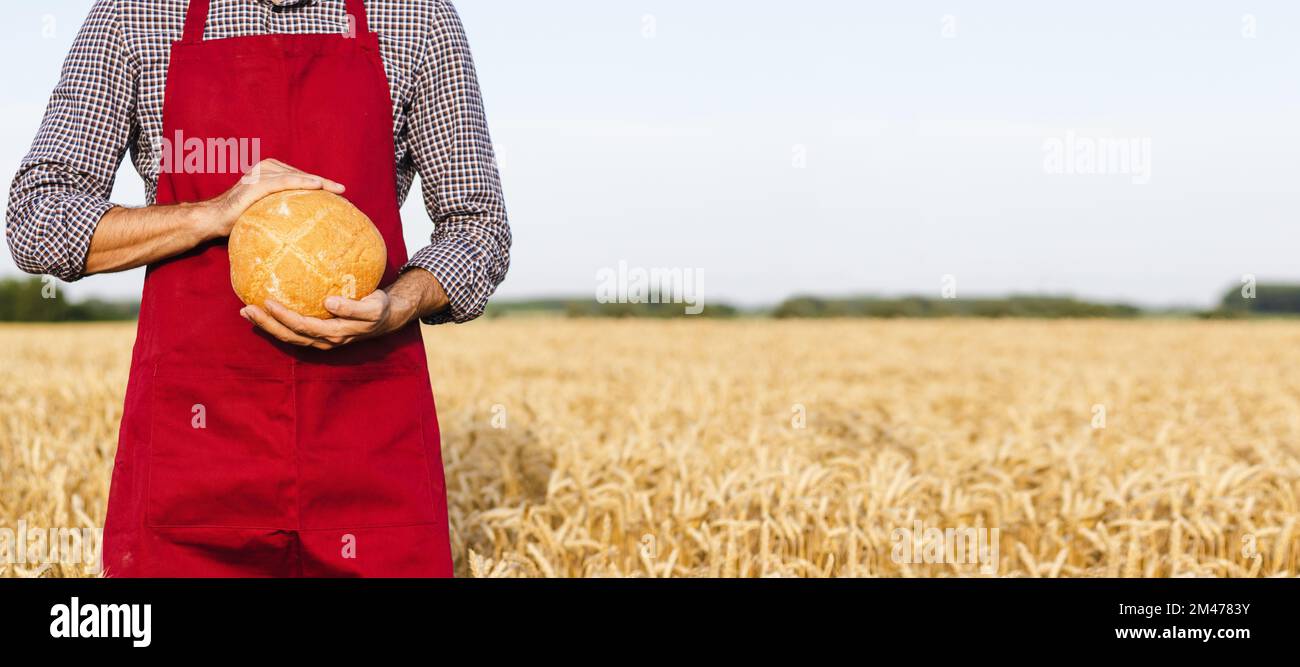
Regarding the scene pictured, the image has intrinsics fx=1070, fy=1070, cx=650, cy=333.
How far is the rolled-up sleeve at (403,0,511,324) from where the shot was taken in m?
2.94

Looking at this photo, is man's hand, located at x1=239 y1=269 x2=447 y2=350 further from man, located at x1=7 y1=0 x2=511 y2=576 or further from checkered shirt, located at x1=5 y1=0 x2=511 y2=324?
checkered shirt, located at x1=5 y1=0 x2=511 y2=324

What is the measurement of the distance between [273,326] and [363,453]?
0.45m

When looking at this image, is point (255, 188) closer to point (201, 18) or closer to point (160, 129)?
point (160, 129)

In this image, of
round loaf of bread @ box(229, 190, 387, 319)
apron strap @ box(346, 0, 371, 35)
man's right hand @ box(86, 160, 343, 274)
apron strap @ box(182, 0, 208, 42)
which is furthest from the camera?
apron strap @ box(346, 0, 371, 35)

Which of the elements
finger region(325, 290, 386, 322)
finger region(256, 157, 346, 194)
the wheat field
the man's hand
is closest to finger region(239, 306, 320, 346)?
the man's hand

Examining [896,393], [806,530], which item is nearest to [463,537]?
[806,530]

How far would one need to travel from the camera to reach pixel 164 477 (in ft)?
8.95

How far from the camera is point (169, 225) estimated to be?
103 inches

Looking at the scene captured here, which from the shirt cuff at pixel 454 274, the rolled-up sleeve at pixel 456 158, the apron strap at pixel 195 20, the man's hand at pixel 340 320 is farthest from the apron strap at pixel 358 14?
the man's hand at pixel 340 320

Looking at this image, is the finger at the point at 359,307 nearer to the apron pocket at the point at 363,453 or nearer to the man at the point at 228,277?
the man at the point at 228,277

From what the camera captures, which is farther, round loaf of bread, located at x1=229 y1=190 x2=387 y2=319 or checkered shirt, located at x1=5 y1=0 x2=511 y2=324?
checkered shirt, located at x1=5 y1=0 x2=511 y2=324

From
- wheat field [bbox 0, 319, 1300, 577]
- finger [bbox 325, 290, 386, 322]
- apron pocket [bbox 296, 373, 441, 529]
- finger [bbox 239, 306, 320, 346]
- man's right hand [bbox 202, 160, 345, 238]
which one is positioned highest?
man's right hand [bbox 202, 160, 345, 238]

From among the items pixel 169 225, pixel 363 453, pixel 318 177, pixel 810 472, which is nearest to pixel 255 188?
pixel 318 177

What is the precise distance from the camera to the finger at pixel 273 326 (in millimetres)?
2516
